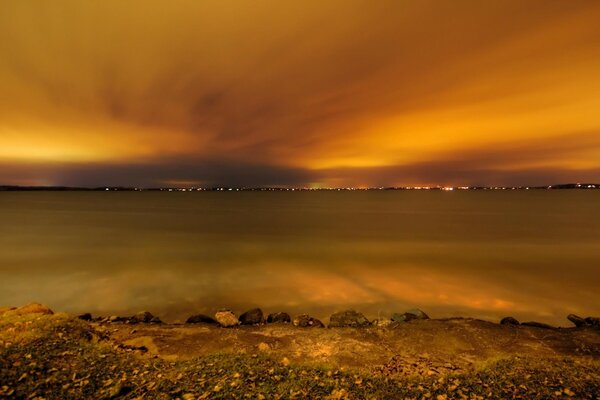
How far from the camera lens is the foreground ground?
198 inches

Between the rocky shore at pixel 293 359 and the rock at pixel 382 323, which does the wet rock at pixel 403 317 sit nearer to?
the rocky shore at pixel 293 359

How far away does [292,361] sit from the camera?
20.5 feet

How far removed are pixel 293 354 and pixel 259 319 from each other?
2.57m

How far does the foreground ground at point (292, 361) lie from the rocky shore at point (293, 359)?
0.07 ft

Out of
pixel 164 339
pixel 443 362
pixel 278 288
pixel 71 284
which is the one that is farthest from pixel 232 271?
pixel 443 362

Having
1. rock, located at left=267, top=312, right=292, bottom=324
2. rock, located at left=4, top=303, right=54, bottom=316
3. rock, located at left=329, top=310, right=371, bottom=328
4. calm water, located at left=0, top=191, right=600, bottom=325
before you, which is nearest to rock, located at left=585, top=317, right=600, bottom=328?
calm water, located at left=0, top=191, right=600, bottom=325

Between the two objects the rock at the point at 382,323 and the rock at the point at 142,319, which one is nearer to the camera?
the rock at the point at 382,323

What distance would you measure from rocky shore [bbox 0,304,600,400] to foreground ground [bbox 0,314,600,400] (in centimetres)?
2

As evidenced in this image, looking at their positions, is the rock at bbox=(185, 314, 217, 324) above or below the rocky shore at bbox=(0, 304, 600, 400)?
below

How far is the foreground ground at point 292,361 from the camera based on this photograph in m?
5.03

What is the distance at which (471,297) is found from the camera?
13.5m

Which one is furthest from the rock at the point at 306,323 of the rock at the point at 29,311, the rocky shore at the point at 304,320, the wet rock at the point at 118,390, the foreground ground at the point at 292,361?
the rock at the point at 29,311

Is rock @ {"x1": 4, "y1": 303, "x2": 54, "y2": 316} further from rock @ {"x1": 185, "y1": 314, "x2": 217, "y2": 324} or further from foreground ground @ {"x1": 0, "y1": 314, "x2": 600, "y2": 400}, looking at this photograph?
rock @ {"x1": 185, "y1": 314, "x2": 217, "y2": 324}

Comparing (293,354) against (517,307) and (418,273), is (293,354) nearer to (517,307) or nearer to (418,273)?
(517,307)
